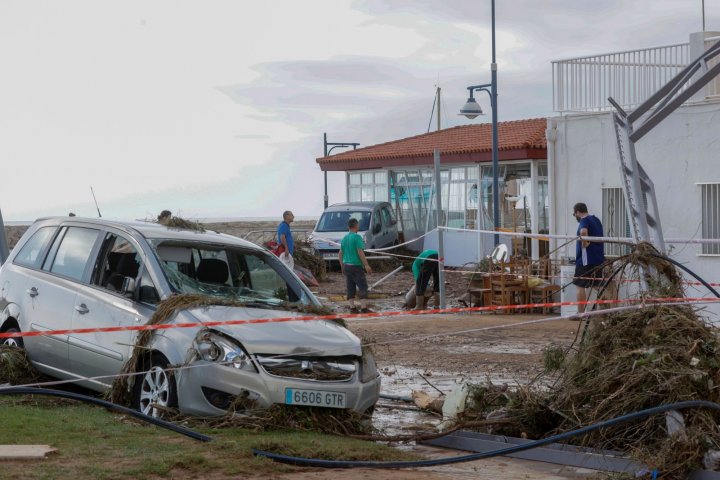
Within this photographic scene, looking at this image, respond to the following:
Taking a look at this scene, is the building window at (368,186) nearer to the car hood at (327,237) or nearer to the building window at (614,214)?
the car hood at (327,237)

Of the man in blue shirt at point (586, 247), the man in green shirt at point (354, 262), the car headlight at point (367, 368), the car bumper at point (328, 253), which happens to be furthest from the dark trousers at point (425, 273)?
the car headlight at point (367, 368)

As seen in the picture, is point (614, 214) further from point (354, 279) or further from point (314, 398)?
point (314, 398)

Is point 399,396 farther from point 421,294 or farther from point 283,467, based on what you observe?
point 421,294

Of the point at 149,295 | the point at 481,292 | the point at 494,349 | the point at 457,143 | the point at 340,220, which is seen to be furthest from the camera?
the point at 457,143

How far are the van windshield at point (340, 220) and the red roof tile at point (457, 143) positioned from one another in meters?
3.12

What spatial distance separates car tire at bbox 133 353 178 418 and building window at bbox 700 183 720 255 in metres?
13.0

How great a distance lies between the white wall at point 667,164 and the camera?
19734mm

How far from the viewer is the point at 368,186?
41.4 m

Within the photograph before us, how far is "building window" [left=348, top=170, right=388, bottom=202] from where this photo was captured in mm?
40562

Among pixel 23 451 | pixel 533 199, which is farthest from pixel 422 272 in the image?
pixel 23 451

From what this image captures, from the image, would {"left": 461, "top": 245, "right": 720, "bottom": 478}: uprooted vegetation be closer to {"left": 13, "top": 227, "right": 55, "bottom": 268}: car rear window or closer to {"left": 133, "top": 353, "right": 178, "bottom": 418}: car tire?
{"left": 133, "top": 353, "right": 178, "bottom": 418}: car tire

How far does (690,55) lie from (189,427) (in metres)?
14.8

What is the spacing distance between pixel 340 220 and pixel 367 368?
86.0 ft

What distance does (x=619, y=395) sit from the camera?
8094 millimetres
